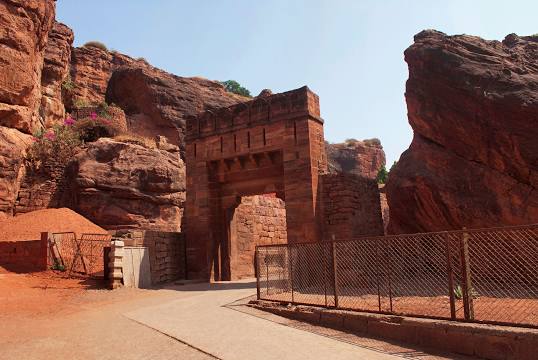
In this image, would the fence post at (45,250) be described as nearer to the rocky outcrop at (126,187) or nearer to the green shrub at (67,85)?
the rocky outcrop at (126,187)

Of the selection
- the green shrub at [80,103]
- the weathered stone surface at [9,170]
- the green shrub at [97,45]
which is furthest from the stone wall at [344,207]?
the green shrub at [97,45]

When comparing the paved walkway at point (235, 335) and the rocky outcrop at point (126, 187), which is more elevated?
the rocky outcrop at point (126, 187)

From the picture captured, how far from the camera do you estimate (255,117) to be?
1627 cm

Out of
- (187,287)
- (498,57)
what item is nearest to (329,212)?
(187,287)

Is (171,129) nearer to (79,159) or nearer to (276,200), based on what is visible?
(79,159)

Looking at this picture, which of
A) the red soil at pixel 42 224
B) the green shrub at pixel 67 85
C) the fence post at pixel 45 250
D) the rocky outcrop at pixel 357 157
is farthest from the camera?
the rocky outcrop at pixel 357 157

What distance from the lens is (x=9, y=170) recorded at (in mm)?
19859

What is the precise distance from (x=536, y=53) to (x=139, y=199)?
18933mm

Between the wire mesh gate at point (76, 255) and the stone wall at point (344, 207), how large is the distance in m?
7.80

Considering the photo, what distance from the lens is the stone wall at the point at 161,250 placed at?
1465 centimetres

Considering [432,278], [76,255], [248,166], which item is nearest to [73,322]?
[76,255]

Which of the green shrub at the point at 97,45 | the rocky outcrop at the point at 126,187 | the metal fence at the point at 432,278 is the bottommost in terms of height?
the metal fence at the point at 432,278

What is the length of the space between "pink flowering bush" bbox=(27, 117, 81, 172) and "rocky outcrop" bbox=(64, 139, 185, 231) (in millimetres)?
877

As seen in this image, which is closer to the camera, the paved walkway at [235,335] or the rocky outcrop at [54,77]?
the paved walkway at [235,335]
